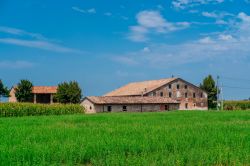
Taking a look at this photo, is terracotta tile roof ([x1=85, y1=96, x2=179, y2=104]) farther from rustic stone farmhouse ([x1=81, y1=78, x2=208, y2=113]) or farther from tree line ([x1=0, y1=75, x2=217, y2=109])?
tree line ([x1=0, y1=75, x2=217, y2=109])

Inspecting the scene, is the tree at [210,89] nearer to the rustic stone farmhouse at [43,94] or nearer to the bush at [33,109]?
the rustic stone farmhouse at [43,94]

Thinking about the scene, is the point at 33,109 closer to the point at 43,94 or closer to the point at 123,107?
the point at 123,107

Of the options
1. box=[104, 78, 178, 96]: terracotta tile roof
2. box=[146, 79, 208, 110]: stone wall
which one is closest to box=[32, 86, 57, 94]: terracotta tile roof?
box=[104, 78, 178, 96]: terracotta tile roof

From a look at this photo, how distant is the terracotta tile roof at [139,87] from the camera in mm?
76800

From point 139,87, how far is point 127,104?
45.8 ft

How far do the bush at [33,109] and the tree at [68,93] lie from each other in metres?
17.9

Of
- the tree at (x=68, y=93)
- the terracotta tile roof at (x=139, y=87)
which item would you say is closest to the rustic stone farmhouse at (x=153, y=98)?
the terracotta tile roof at (x=139, y=87)

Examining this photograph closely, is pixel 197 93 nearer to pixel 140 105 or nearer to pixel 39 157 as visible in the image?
pixel 140 105

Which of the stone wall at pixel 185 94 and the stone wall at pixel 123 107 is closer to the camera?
the stone wall at pixel 123 107

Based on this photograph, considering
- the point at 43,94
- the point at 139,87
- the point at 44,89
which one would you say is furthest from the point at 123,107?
the point at 44,89

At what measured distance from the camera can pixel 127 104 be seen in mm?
67750

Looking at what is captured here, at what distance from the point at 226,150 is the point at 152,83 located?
70.5 metres

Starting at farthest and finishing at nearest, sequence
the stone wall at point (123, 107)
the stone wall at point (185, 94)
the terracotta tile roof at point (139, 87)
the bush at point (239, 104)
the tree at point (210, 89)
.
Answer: the tree at point (210, 89)
the bush at point (239, 104)
the stone wall at point (185, 94)
the terracotta tile roof at point (139, 87)
the stone wall at point (123, 107)

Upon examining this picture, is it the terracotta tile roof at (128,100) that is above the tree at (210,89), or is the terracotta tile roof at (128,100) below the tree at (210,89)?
below
